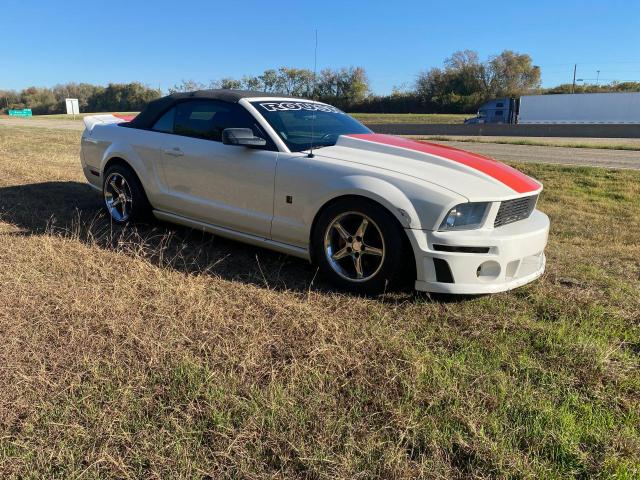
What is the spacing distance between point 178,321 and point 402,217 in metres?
1.55

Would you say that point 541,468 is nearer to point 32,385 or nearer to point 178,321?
point 178,321

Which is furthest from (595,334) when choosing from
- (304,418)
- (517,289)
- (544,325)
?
(304,418)

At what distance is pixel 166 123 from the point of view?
4.86 m

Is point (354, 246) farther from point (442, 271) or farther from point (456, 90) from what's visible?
point (456, 90)

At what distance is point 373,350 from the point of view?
2.74 m

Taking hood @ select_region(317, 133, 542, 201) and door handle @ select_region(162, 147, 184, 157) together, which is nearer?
hood @ select_region(317, 133, 542, 201)

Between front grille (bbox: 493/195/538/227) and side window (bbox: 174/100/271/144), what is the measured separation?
187cm

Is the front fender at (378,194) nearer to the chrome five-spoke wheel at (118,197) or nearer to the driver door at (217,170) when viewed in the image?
the driver door at (217,170)

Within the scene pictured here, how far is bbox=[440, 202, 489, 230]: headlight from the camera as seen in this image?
10.6ft

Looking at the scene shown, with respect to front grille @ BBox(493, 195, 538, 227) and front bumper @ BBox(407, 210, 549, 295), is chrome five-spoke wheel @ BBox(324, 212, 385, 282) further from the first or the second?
front grille @ BBox(493, 195, 538, 227)

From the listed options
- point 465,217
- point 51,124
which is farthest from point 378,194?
point 51,124

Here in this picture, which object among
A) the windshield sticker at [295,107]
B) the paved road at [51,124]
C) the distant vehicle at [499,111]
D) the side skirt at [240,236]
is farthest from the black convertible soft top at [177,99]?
the distant vehicle at [499,111]

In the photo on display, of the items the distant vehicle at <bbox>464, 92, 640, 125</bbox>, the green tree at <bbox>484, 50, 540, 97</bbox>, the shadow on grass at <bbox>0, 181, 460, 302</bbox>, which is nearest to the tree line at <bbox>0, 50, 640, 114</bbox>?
the green tree at <bbox>484, 50, 540, 97</bbox>

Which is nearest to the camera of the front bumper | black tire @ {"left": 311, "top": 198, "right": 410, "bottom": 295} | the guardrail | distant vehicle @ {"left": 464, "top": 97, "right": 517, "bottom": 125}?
the front bumper
